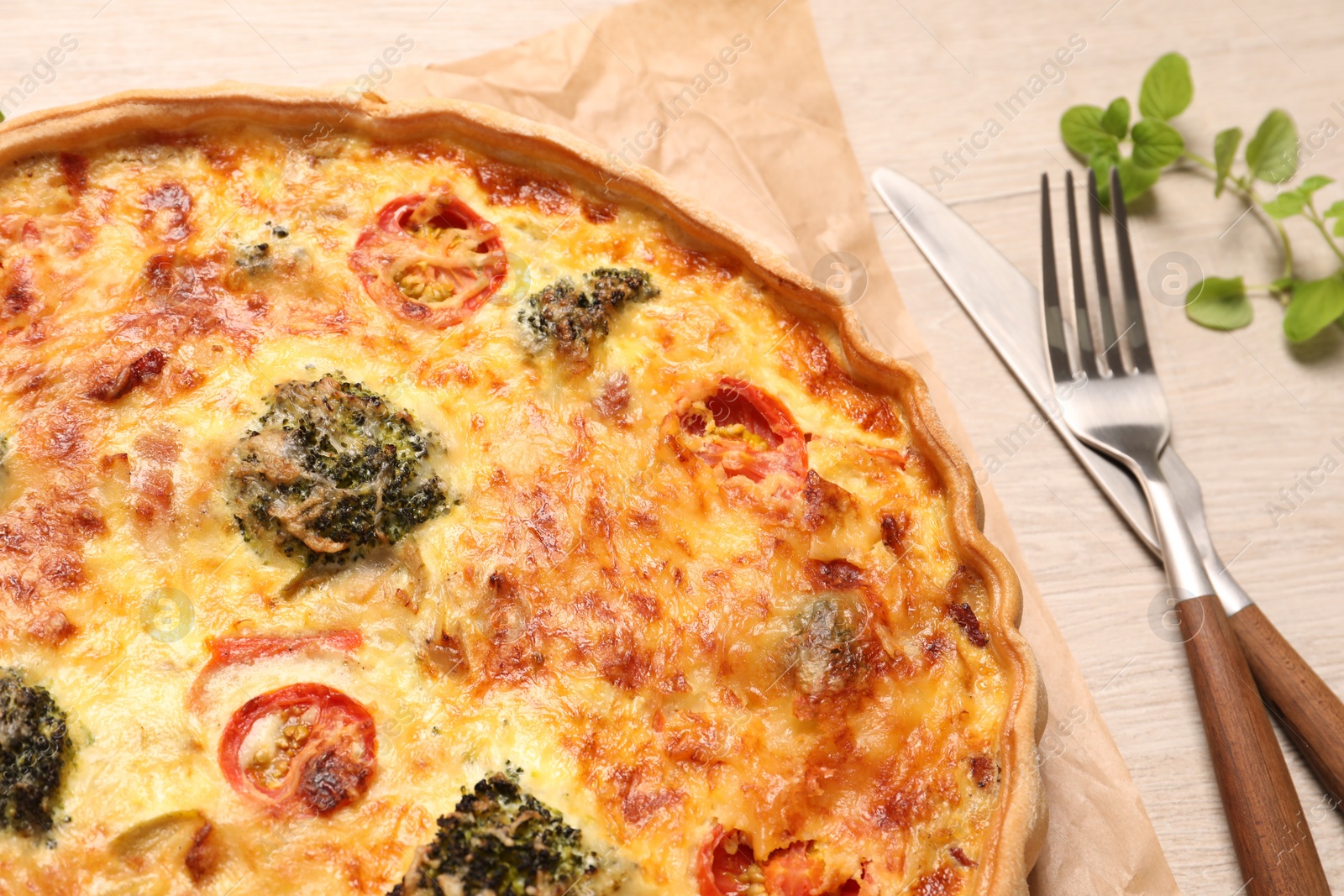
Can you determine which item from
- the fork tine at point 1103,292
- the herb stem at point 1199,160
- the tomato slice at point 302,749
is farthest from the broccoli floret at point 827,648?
the herb stem at point 1199,160

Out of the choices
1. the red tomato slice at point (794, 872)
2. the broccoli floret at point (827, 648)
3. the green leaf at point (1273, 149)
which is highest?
the green leaf at point (1273, 149)

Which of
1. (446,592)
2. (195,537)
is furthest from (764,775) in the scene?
(195,537)

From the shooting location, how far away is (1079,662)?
4004 mm

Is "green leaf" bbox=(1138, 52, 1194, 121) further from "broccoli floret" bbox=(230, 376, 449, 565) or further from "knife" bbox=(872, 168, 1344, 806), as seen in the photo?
"broccoli floret" bbox=(230, 376, 449, 565)

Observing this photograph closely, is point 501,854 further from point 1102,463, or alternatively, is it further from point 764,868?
point 1102,463

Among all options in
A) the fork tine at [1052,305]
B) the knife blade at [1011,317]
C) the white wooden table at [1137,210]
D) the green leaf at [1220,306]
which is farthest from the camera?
the green leaf at [1220,306]

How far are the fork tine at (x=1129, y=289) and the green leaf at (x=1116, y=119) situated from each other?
0.21m

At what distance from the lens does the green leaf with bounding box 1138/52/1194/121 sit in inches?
184

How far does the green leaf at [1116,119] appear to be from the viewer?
4.63 meters

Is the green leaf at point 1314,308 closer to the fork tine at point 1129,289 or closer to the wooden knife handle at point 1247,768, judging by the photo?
the fork tine at point 1129,289

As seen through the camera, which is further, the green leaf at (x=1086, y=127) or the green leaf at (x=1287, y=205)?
the green leaf at (x=1086, y=127)

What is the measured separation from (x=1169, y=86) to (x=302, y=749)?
4434mm

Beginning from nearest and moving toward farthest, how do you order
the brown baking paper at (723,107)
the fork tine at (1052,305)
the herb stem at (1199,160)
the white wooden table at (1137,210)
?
the white wooden table at (1137,210) → the fork tine at (1052,305) → the brown baking paper at (723,107) → the herb stem at (1199,160)

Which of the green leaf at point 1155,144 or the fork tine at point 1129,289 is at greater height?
the green leaf at point 1155,144
